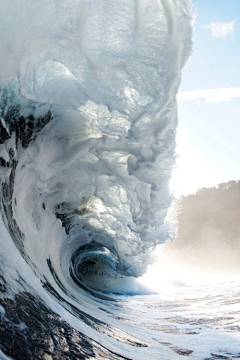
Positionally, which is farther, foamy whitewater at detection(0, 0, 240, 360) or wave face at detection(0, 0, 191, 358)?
wave face at detection(0, 0, 191, 358)

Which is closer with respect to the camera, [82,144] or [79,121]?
[79,121]

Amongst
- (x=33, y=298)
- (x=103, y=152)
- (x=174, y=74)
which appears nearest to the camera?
(x=33, y=298)

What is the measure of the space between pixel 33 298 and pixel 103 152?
10.5 ft

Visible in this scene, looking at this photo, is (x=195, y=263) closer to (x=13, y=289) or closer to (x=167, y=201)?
(x=167, y=201)

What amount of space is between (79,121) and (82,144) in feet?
1.69

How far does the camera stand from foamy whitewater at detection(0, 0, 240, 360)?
107 inches

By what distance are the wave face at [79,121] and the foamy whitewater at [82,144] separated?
0.05ft

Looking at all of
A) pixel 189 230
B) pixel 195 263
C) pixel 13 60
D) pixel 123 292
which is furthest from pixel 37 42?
pixel 189 230

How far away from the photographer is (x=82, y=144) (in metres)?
5.22

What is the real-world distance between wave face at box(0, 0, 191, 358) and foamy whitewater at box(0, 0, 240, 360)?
0.02m

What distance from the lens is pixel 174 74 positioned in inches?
158

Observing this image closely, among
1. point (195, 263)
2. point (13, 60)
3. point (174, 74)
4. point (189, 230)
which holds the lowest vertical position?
point (13, 60)

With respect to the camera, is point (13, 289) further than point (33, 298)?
No

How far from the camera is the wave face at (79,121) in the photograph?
3.29 m
